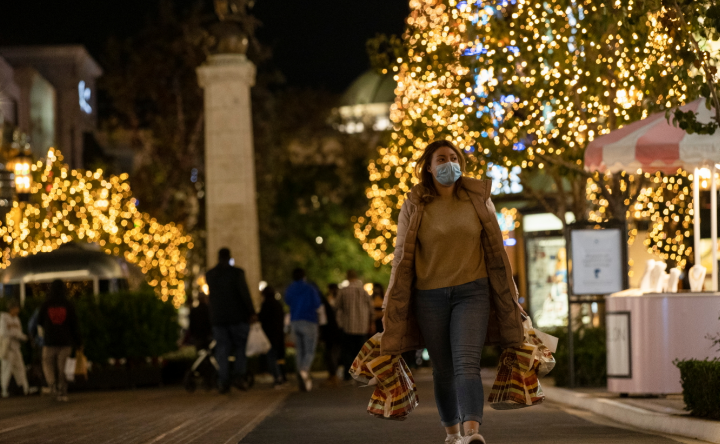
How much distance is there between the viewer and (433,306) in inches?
323

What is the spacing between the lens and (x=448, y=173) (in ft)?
27.0

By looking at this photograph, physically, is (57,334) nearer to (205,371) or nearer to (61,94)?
(205,371)

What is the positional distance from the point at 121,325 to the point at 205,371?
10.9 feet

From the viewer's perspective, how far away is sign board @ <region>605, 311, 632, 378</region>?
47.0ft

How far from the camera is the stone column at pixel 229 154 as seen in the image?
30.1 m

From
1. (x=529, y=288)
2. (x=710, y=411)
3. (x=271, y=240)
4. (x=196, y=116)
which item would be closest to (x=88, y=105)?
(x=271, y=240)

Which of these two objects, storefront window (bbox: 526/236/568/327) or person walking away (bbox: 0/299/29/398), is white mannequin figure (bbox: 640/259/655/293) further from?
storefront window (bbox: 526/236/568/327)

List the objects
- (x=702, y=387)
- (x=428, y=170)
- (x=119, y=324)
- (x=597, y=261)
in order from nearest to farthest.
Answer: (x=428, y=170)
(x=702, y=387)
(x=597, y=261)
(x=119, y=324)

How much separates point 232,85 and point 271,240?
27082 millimetres

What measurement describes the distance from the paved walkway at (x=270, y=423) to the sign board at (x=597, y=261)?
67.5 inches

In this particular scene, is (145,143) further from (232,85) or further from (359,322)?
(359,322)

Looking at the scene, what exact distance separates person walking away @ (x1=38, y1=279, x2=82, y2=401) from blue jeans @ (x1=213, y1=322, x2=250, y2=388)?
238 cm

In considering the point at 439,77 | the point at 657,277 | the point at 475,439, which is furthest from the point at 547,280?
the point at 475,439

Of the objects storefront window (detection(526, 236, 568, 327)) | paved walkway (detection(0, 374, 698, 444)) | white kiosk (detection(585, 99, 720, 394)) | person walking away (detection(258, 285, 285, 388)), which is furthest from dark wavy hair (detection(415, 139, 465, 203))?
storefront window (detection(526, 236, 568, 327))
